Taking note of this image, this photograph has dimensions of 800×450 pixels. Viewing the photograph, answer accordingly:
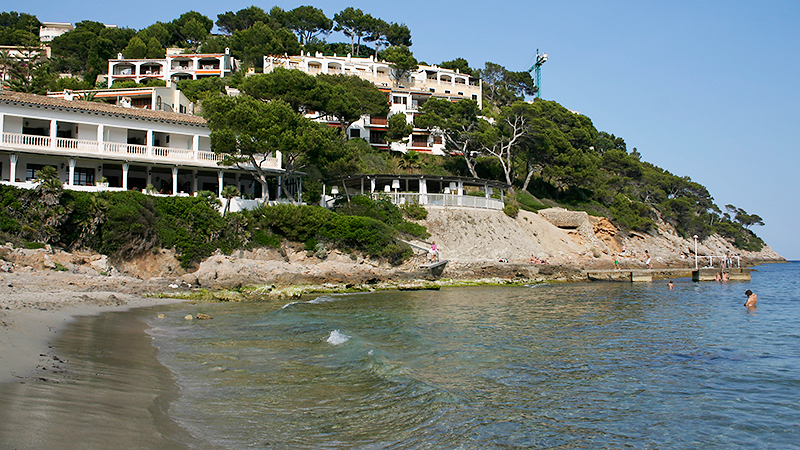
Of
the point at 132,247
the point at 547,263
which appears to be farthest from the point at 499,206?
the point at 132,247

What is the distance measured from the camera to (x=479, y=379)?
35.1 feet

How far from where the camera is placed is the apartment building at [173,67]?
7550cm

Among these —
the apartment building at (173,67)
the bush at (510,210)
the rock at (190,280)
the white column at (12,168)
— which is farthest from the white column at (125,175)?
the apartment building at (173,67)

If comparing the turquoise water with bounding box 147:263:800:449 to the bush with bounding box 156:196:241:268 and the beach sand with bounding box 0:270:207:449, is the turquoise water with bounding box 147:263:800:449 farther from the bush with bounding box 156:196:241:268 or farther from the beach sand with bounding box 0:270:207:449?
the bush with bounding box 156:196:241:268

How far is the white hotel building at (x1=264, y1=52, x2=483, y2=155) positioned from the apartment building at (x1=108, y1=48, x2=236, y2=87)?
7.18m

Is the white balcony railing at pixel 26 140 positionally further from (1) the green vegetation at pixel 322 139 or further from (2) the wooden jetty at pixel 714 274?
(2) the wooden jetty at pixel 714 274

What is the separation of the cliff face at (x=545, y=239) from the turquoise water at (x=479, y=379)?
70.6 feet

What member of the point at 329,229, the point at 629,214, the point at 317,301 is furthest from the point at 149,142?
the point at 629,214

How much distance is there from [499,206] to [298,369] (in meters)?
38.5

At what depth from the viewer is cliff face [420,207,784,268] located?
4203 centimetres

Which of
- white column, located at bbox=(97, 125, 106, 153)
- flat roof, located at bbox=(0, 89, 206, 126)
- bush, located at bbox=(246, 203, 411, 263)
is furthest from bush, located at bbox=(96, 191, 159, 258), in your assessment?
flat roof, located at bbox=(0, 89, 206, 126)

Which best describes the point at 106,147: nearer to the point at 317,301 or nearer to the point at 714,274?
the point at 317,301

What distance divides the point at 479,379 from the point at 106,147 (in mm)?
31927

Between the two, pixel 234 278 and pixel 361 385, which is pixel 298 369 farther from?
pixel 234 278
